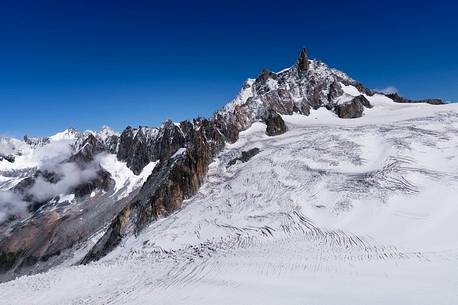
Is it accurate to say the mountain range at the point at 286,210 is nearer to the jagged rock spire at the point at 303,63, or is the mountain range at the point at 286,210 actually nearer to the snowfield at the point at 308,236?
the snowfield at the point at 308,236

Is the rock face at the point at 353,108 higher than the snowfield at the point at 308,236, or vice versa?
the rock face at the point at 353,108

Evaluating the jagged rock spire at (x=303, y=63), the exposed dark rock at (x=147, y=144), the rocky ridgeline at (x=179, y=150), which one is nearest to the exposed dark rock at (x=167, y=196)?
the rocky ridgeline at (x=179, y=150)

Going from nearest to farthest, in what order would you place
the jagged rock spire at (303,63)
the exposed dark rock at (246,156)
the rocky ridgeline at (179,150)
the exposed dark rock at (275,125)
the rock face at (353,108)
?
the rocky ridgeline at (179,150) → the exposed dark rock at (246,156) → the exposed dark rock at (275,125) → the rock face at (353,108) → the jagged rock spire at (303,63)

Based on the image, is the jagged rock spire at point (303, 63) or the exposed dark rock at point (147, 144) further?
the exposed dark rock at point (147, 144)

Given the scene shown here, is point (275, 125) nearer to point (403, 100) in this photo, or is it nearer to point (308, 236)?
point (403, 100)

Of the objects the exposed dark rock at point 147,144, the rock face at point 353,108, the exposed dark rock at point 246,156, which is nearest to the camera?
the exposed dark rock at point 246,156

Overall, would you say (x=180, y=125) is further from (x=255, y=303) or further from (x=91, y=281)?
(x=255, y=303)

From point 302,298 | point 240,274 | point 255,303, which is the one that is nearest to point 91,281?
point 240,274

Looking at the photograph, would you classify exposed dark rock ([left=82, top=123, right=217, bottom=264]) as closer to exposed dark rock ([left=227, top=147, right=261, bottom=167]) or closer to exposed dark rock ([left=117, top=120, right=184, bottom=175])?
exposed dark rock ([left=227, top=147, right=261, bottom=167])
